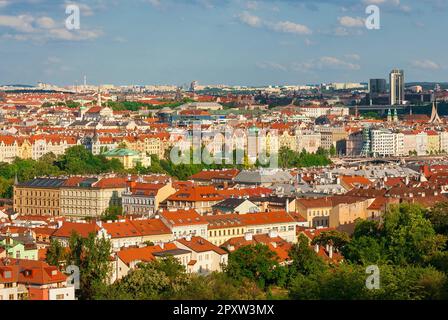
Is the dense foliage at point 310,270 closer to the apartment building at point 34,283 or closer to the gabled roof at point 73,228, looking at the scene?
the apartment building at point 34,283

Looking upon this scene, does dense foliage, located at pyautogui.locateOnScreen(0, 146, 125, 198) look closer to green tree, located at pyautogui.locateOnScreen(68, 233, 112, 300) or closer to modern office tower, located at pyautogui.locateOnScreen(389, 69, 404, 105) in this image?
green tree, located at pyautogui.locateOnScreen(68, 233, 112, 300)

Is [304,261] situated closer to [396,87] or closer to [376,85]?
[396,87]

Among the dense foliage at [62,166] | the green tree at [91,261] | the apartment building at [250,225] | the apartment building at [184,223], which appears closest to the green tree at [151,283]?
the green tree at [91,261]

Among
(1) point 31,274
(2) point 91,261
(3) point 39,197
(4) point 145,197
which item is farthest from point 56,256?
(3) point 39,197

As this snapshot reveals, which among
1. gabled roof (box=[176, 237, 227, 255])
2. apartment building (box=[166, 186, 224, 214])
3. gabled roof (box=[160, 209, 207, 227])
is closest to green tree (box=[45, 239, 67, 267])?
gabled roof (box=[176, 237, 227, 255])

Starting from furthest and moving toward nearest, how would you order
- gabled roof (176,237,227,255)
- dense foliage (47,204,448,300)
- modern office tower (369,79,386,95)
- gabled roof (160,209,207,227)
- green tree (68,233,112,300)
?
modern office tower (369,79,386,95)
gabled roof (160,209,207,227)
gabled roof (176,237,227,255)
green tree (68,233,112,300)
dense foliage (47,204,448,300)

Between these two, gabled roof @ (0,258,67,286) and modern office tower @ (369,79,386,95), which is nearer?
gabled roof @ (0,258,67,286)

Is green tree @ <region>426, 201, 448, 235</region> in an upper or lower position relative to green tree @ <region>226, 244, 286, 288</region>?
upper

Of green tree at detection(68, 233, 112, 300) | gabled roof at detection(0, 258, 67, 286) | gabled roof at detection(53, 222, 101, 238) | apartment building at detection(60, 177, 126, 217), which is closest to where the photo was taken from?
gabled roof at detection(0, 258, 67, 286)

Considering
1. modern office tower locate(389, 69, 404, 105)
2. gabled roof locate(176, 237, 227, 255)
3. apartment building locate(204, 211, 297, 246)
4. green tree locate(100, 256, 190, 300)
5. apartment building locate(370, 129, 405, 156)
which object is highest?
modern office tower locate(389, 69, 404, 105)
